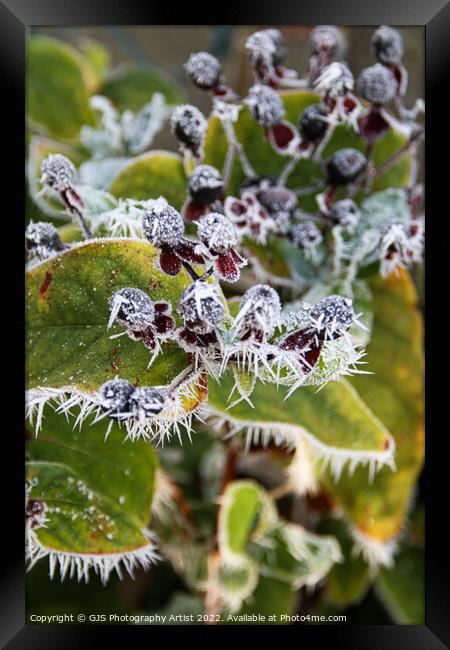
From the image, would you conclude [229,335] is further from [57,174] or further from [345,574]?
[345,574]

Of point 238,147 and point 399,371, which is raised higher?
point 238,147

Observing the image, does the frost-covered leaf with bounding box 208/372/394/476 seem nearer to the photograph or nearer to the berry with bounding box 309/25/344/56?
the photograph

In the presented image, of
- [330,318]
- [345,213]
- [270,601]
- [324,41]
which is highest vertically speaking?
[324,41]

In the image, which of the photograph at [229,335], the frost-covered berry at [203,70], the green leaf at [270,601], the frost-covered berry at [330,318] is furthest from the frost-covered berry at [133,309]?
the green leaf at [270,601]

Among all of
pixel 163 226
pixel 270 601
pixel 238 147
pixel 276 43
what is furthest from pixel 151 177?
pixel 270 601
